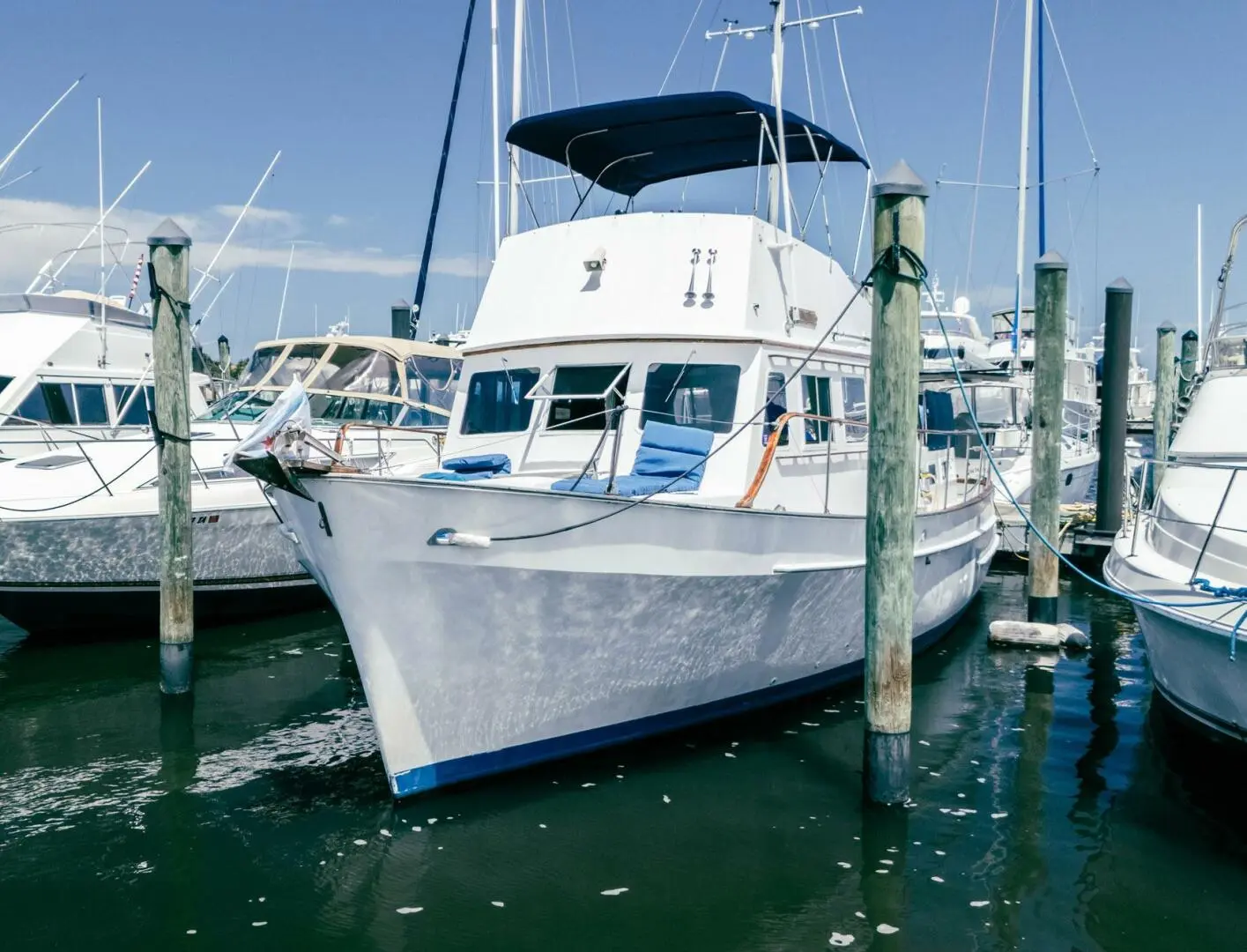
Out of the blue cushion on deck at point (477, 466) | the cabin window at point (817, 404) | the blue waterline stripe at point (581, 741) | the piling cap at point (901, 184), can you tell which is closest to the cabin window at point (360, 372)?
the blue cushion on deck at point (477, 466)

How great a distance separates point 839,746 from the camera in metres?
7.57

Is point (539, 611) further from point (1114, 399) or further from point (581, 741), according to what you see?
point (1114, 399)

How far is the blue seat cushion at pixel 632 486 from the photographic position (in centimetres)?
699

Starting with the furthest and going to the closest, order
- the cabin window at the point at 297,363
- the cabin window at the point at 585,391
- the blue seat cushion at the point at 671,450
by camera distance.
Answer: the cabin window at the point at 297,363
the cabin window at the point at 585,391
the blue seat cushion at the point at 671,450

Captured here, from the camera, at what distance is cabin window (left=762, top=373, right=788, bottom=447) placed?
8250 mm

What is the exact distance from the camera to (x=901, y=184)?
245 inches

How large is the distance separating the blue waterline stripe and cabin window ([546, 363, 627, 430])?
2318 mm

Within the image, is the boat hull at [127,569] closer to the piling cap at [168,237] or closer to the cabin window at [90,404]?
the piling cap at [168,237]

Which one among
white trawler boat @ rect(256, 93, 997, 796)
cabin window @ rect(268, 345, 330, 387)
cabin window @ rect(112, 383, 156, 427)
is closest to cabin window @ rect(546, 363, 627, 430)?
white trawler boat @ rect(256, 93, 997, 796)

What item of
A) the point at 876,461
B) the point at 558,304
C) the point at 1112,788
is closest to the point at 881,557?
the point at 876,461

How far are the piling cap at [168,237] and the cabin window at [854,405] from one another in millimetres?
5787

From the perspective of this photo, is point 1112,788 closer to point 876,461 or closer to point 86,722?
point 876,461

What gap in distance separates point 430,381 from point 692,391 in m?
6.98

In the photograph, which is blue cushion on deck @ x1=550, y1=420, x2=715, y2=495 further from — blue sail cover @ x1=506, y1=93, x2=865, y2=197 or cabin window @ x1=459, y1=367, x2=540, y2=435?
blue sail cover @ x1=506, y1=93, x2=865, y2=197
